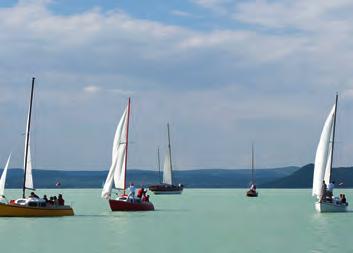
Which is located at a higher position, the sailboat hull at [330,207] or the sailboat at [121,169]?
the sailboat at [121,169]

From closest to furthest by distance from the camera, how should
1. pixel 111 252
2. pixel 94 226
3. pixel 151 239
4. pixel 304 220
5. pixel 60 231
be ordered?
pixel 111 252, pixel 151 239, pixel 60 231, pixel 94 226, pixel 304 220

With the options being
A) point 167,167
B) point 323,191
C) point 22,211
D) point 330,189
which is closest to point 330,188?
point 330,189

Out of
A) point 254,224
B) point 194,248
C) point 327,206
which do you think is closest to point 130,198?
point 254,224

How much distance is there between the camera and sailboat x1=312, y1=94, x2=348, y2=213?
8006 centimetres

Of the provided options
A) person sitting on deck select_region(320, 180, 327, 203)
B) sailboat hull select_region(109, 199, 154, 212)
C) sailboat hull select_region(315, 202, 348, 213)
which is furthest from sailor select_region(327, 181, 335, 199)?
sailboat hull select_region(109, 199, 154, 212)

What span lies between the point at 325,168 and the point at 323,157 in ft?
3.77

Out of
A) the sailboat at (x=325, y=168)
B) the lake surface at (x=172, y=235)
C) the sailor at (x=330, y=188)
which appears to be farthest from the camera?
the sailboat at (x=325, y=168)

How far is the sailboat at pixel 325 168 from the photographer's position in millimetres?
80062

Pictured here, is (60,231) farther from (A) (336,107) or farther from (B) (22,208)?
(A) (336,107)

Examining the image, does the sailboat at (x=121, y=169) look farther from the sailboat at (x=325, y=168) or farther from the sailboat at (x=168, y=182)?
the sailboat at (x=168, y=182)

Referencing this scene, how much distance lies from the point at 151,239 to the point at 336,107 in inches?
1389

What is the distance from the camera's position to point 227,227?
225ft

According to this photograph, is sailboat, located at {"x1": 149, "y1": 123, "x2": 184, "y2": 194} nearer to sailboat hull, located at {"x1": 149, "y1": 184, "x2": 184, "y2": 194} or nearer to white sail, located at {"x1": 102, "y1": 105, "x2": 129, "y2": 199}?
sailboat hull, located at {"x1": 149, "y1": 184, "x2": 184, "y2": 194}

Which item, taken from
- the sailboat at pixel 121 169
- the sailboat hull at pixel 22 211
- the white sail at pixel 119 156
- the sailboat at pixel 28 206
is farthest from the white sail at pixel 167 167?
the sailboat hull at pixel 22 211
